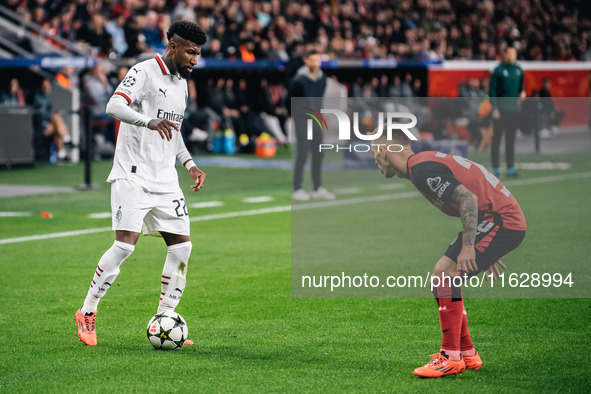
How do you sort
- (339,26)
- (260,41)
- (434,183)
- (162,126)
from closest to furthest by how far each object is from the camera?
(434,183), (162,126), (260,41), (339,26)

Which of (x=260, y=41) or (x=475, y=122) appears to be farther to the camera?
(x=260, y=41)

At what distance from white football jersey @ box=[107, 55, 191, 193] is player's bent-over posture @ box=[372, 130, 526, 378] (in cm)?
137

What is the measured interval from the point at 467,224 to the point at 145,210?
78.0 inches

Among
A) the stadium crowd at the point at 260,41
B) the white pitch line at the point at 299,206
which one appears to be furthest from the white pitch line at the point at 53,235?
the stadium crowd at the point at 260,41

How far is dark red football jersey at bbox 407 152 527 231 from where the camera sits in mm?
5559

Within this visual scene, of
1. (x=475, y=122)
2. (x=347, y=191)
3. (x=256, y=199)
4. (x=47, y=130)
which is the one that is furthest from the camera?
(x=47, y=130)

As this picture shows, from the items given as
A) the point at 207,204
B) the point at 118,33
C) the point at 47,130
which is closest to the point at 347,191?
the point at 207,204

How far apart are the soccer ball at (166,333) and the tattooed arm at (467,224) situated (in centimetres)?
184

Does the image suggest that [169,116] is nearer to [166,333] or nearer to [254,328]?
[166,333]

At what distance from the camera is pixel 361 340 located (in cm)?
642

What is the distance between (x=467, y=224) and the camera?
5453 millimetres

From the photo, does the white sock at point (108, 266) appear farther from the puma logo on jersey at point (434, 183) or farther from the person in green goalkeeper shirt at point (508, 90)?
the person in green goalkeeper shirt at point (508, 90)

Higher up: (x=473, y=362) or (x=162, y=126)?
(x=162, y=126)

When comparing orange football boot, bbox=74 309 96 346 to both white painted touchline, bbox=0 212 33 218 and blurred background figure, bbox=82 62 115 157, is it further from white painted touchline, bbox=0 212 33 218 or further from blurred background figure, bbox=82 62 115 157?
blurred background figure, bbox=82 62 115 157
